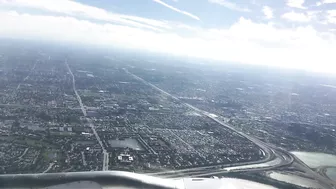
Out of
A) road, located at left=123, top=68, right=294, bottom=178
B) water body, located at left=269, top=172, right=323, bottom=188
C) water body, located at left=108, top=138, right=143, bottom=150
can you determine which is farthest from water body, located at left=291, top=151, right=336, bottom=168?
water body, located at left=108, top=138, right=143, bottom=150

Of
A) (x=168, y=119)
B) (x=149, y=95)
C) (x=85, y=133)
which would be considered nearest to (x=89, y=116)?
(x=85, y=133)

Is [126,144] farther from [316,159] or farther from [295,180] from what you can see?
[316,159]

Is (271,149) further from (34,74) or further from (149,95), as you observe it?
(34,74)

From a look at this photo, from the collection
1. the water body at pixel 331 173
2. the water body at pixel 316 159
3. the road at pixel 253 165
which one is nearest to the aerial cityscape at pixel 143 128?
the road at pixel 253 165

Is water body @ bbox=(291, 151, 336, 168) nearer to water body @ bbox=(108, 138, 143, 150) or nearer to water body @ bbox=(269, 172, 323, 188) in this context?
water body @ bbox=(269, 172, 323, 188)

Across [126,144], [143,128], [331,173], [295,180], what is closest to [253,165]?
[295,180]

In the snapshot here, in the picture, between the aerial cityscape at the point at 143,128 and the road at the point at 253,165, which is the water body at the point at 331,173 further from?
the road at the point at 253,165
